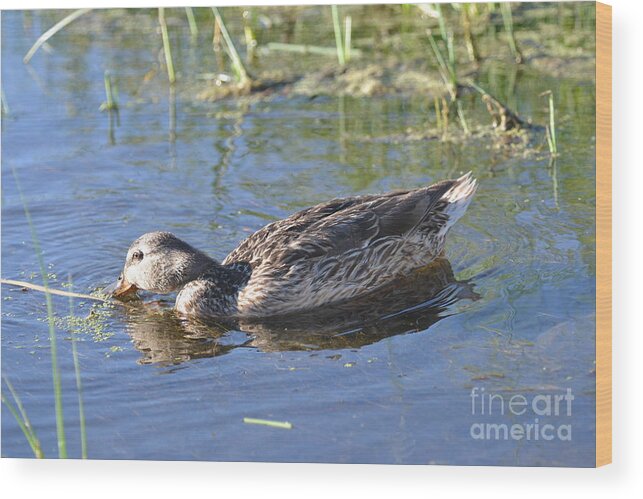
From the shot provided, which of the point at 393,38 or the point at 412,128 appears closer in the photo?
the point at 412,128

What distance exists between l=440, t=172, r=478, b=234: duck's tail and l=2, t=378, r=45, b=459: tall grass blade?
2.77 metres

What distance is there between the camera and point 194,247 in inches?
296

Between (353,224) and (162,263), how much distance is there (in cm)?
118

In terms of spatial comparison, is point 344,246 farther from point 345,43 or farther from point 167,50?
point 167,50

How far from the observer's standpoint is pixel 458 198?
722 cm

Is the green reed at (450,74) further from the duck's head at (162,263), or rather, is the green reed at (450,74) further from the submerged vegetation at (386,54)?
the duck's head at (162,263)

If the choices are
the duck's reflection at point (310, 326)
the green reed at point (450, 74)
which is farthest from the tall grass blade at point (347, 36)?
the duck's reflection at point (310, 326)

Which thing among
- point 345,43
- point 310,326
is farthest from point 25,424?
point 345,43

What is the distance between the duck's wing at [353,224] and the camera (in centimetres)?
688

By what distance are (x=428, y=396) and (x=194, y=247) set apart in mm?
2301

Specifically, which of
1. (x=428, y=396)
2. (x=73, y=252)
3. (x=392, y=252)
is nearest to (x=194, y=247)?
(x=73, y=252)

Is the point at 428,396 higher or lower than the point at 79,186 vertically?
lower

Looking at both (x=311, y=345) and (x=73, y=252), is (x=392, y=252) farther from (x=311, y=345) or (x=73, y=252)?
(x=73, y=252)

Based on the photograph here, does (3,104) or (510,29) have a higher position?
(510,29)
